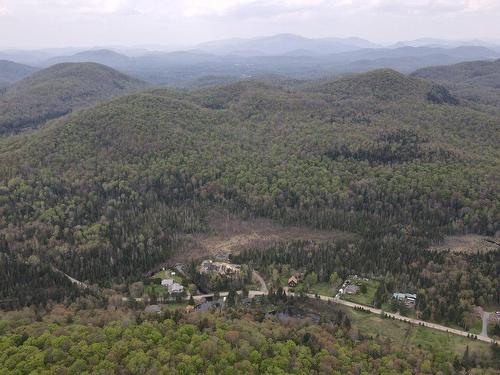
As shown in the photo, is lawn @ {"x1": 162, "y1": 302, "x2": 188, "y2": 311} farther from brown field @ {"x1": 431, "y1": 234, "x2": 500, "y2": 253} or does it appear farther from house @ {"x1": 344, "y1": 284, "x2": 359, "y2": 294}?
brown field @ {"x1": 431, "y1": 234, "x2": 500, "y2": 253}

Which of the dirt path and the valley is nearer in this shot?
the valley

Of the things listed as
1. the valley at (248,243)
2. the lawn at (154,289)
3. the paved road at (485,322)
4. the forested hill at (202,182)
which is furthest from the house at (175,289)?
the paved road at (485,322)

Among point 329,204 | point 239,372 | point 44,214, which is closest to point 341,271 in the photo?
point 329,204

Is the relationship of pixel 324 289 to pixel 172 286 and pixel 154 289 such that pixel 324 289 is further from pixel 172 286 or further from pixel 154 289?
pixel 154 289

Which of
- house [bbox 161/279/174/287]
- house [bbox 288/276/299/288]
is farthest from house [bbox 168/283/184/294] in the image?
house [bbox 288/276/299/288]

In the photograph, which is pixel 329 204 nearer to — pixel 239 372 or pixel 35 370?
pixel 239 372

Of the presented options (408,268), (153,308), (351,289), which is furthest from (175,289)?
(408,268)

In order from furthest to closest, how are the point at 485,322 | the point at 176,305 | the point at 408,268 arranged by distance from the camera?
the point at 408,268, the point at 176,305, the point at 485,322
